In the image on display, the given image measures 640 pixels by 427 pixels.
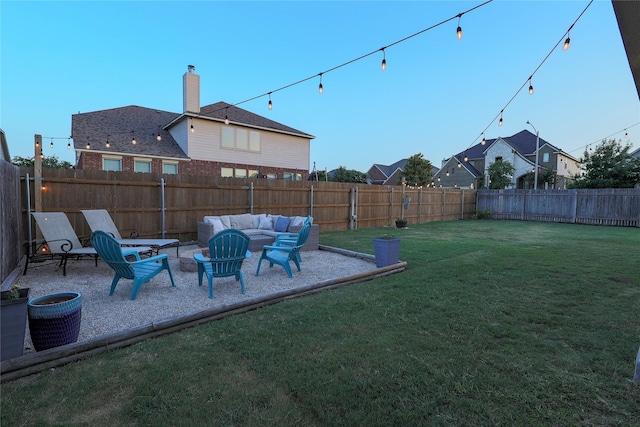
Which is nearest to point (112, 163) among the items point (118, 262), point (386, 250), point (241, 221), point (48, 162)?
point (241, 221)

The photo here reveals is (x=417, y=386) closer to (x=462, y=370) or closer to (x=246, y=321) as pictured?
(x=462, y=370)

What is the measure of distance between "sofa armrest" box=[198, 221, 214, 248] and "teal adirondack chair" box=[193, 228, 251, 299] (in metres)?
3.55

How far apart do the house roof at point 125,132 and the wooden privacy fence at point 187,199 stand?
24.1 ft

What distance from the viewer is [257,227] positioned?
30.8ft

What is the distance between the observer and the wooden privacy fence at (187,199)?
7.29 meters

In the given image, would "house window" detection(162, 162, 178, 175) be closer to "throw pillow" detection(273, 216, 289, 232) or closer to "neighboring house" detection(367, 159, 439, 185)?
"throw pillow" detection(273, 216, 289, 232)

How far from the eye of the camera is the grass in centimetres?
198

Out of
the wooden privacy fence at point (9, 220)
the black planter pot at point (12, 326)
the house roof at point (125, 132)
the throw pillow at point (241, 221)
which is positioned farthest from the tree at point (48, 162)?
the black planter pot at point (12, 326)

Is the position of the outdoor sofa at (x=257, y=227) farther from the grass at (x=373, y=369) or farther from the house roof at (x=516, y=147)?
the house roof at (x=516, y=147)

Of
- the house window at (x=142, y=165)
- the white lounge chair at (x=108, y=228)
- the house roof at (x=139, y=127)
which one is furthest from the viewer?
the house window at (x=142, y=165)

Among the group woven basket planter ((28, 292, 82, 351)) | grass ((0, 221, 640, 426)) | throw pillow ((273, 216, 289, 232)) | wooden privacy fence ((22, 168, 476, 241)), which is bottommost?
grass ((0, 221, 640, 426))

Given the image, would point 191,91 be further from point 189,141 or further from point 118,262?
point 118,262

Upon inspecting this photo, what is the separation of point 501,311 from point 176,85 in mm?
18678

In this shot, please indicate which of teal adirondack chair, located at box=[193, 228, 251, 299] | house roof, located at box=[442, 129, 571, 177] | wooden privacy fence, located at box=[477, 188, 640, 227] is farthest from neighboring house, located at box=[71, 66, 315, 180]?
house roof, located at box=[442, 129, 571, 177]
